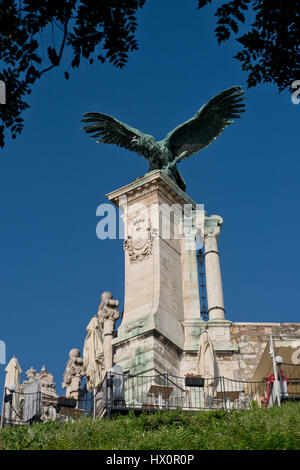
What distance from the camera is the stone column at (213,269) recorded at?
28859mm

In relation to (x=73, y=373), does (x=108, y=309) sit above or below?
above

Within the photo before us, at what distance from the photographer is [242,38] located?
12.9 metres

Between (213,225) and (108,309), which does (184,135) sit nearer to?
(213,225)

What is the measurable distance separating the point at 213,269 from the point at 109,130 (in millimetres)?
7855

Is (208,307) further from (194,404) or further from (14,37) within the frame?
(14,37)

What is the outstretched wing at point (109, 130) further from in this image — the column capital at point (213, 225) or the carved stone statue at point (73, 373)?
the carved stone statue at point (73, 373)

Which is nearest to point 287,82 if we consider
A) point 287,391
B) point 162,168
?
point 287,391

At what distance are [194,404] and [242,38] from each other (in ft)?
45.9

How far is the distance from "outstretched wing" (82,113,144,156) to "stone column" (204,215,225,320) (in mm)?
4805

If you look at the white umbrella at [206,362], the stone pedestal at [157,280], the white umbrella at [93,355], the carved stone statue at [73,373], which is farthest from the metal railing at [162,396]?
the carved stone statue at [73,373]

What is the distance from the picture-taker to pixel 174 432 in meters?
17.8

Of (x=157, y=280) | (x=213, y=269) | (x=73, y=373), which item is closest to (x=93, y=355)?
(x=157, y=280)

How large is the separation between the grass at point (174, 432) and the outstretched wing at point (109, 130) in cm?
1522

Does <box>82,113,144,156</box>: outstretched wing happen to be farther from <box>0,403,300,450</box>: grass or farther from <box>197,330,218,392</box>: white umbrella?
<box>0,403,300,450</box>: grass
